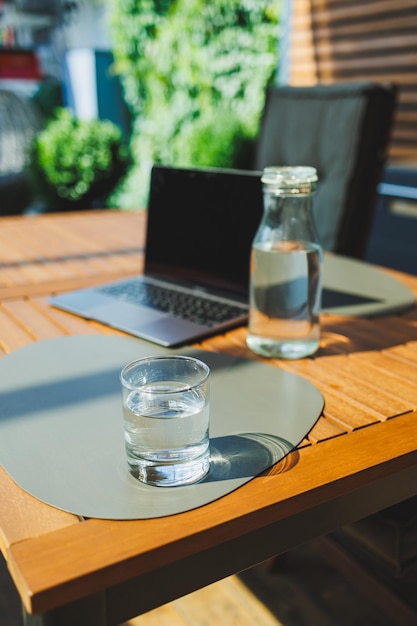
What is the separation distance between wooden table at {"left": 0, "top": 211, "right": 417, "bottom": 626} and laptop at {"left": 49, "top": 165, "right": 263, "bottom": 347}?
8 cm

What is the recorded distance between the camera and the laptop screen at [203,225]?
108cm

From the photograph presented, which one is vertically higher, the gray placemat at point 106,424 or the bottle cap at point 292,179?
the bottle cap at point 292,179

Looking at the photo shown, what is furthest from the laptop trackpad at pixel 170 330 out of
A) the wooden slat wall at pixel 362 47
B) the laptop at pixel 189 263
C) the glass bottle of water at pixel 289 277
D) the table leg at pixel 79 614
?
the wooden slat wall at pixel 362 47

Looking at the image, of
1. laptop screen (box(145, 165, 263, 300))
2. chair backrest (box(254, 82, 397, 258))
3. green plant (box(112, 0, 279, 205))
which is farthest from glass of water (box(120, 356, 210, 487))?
green plant (box(112, 0, 279, 205))

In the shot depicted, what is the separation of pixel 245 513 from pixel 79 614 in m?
0.15

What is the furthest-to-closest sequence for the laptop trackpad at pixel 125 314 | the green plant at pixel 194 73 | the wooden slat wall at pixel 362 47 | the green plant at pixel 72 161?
the green plant at pixel 72 161 < the green plant at pixel 194 73 < the wooden slat wall at pixel 362 47 < the laptop trackpad at pixel 125 314

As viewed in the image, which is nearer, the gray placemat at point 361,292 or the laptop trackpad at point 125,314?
the laptop trackpad at point 125,314

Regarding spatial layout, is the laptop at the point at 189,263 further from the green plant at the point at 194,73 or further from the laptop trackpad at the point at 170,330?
the green plant at the point at 194,73

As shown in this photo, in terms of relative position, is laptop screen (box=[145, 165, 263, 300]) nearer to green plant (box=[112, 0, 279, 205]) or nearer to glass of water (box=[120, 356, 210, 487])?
glass of water (box=[120, 356, 210, 487])

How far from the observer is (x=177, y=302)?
3.53 ft

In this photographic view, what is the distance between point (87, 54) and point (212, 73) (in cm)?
179

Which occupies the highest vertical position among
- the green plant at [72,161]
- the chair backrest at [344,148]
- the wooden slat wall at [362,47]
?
the wooden slat wall at [362,47]

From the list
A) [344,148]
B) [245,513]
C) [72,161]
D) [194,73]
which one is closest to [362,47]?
[194,73]

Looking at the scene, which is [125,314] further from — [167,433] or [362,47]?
[362,47]
